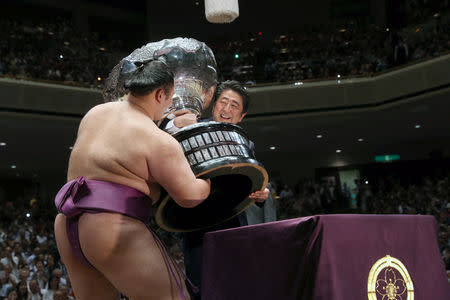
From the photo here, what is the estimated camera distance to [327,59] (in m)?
11.1

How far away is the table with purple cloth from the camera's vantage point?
1.09m

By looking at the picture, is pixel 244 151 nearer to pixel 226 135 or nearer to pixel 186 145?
pixel 226 135

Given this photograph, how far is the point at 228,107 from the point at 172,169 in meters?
0.90

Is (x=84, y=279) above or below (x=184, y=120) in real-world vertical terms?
below

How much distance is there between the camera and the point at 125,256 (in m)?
1.17

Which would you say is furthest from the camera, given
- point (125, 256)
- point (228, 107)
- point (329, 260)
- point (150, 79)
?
point (228, 107)

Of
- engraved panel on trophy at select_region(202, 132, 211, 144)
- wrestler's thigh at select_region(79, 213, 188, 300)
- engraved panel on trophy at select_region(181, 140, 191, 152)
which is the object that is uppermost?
engraved panel on trophy at select_region(202, 132, 211, 144)

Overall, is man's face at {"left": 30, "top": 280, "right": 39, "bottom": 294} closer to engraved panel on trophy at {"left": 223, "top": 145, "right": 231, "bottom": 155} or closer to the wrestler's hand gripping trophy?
the wrestler's hand gripping trophy

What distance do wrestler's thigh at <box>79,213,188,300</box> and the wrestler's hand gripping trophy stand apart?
220mm

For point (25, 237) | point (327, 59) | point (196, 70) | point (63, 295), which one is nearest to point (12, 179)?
point (25, 237)

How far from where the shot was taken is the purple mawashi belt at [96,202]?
3.87 feet

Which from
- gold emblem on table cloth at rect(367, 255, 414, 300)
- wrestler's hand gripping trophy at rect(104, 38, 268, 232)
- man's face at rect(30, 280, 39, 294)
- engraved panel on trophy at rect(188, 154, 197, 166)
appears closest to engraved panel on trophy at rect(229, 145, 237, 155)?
wrestler's hand gripping trophy at rect(104, 38, 268, 232)

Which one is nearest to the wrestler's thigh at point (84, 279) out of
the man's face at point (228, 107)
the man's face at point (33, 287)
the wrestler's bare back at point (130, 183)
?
the wrestler's bare back at point (130, 183)

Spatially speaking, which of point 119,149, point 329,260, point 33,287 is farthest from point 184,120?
point 33,287
